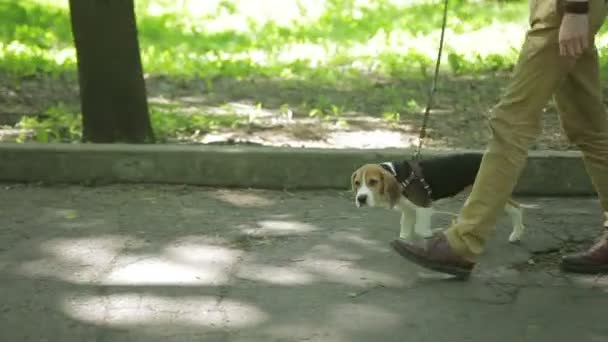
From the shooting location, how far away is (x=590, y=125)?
4.72 meters

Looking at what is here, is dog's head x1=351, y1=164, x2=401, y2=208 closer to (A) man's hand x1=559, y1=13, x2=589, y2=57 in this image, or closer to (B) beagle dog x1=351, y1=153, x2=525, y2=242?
(B) beagle dog x1=351, y1=153, x2=525, y2=242

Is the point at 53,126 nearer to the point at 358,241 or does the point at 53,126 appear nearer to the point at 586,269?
the point at 358,241

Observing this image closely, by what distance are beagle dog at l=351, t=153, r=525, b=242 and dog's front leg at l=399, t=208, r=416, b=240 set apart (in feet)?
0.10

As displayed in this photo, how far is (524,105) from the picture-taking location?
172 inches

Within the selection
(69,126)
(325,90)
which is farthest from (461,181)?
(325,90)

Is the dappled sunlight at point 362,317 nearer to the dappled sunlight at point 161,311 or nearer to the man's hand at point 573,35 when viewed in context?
the dappled sunlight at point 161,311

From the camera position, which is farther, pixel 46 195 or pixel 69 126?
pixel 69 126

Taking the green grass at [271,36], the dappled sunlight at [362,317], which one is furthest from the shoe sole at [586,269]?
the green grass at [271,36]

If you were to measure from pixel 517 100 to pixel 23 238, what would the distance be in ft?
8.96

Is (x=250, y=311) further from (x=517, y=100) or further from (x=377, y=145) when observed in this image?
(x=377, y=145)

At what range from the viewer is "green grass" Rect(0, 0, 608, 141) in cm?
887

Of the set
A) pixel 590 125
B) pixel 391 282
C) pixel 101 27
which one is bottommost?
pixel 391 282

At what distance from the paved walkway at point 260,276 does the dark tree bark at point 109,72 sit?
2.81 feet

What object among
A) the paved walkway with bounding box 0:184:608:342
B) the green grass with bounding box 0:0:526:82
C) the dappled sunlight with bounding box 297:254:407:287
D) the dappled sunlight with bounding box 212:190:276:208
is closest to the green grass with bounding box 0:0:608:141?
the green grass with bounding box 0:0:526:82
